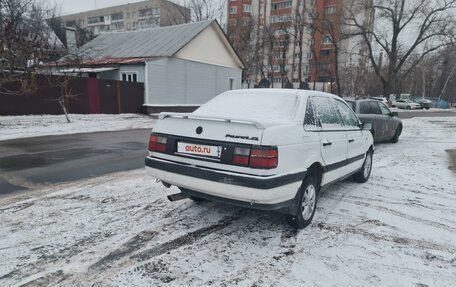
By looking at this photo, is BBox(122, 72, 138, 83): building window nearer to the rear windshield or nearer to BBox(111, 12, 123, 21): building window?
the rear windshield

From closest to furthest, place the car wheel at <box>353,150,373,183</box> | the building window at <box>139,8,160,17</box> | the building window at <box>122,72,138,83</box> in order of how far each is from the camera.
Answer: the car wheel at <box>353,150,373,183</box> < the building window at <box>122,72,138,83</box> < the building window at <box>139,8,160,17</box>

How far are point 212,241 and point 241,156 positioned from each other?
39.8 inches

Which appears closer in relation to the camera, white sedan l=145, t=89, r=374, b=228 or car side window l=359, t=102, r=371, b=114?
white sedan l=145, t=89, r=374, b=228

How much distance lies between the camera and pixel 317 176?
3.97m

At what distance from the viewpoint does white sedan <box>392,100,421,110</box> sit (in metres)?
46.3

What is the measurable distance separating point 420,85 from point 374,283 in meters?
75.2

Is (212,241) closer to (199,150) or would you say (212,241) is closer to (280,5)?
(199,150)

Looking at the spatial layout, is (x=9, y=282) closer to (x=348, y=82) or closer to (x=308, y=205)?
(x=308, y=205)

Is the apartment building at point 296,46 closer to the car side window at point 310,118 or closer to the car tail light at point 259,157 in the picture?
the car side window at point 310,118

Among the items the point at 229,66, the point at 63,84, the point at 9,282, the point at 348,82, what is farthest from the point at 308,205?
the point at 348,82

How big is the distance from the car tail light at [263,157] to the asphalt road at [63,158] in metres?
4.02

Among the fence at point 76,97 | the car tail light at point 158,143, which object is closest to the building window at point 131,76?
the fence at point 76,97

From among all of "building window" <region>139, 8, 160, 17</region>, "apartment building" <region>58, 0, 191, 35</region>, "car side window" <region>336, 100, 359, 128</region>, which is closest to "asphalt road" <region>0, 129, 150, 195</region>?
"car side window" <region>336, 100, 359, 128</region>

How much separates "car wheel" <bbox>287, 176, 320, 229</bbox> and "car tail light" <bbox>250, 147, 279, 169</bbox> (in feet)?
2.45
